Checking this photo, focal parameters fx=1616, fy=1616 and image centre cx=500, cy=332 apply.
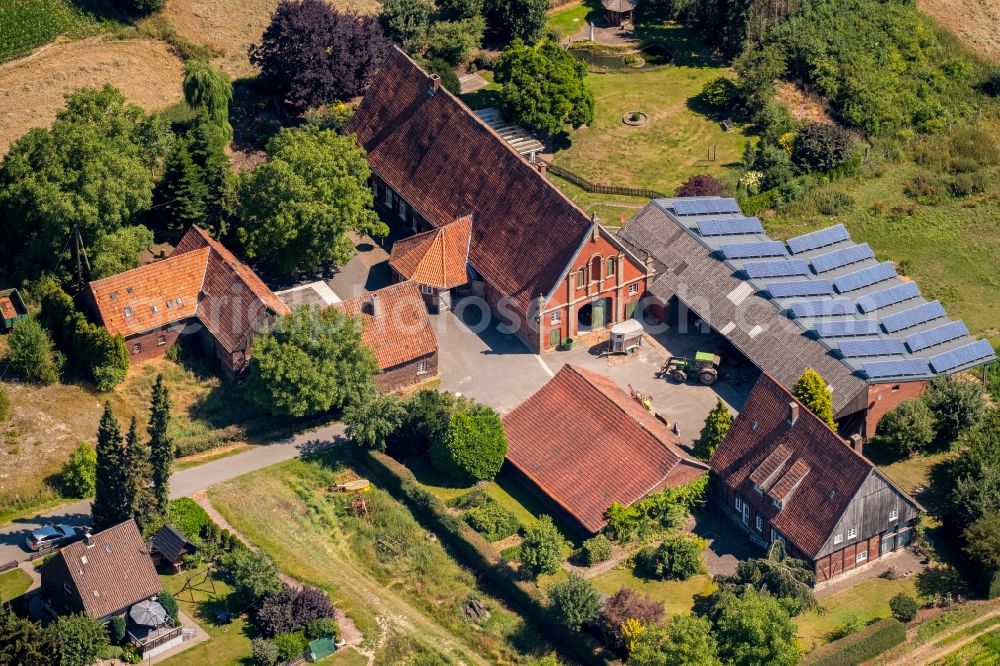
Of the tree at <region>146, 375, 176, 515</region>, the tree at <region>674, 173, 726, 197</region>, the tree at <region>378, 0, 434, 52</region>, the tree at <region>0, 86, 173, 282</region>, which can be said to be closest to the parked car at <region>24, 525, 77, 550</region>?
the tree at <region>146, 375, 176, 515</region>

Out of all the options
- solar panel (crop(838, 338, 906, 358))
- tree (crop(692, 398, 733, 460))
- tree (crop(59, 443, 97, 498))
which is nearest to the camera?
tree (crop(59, 443, 97, 498))

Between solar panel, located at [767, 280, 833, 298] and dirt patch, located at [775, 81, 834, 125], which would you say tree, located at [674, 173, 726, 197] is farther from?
solar panel, located at [767, 280, 833, 298]

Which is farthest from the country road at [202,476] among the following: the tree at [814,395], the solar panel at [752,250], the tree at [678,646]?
the solar panel at [752,250]

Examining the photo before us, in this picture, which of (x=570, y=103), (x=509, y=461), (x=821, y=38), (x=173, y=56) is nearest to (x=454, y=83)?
(x=570, y=103)

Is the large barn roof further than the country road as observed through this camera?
Yes

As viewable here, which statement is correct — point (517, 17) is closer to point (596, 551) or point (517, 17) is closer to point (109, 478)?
point (596, 551)

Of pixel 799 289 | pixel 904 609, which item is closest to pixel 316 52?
pixel 799 289
